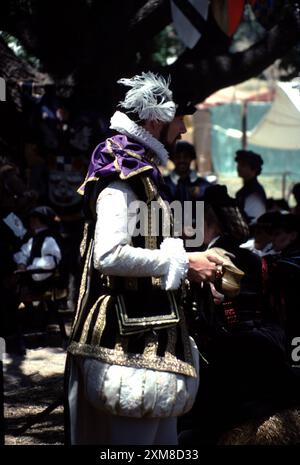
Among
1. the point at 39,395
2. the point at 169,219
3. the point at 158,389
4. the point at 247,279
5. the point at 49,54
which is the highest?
the point at 49,54

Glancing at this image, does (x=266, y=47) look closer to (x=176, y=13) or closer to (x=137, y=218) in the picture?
(x=176, y=13)

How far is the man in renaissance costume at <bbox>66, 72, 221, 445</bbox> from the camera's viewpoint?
125 inches

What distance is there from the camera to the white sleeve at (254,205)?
8.39m

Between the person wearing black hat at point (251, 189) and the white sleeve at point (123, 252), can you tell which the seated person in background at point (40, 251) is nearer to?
the person wearing black hat at point (251, 189)

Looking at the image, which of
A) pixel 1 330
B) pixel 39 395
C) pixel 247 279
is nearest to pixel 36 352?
pixel 1 330

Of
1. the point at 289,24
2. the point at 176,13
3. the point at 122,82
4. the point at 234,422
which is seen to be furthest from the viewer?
the point at 289,24

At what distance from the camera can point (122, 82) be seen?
11.5 feet

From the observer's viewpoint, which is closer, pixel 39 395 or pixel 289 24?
→ pixel 39 395

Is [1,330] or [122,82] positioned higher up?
[122,82]

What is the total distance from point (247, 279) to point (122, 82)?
1.68m

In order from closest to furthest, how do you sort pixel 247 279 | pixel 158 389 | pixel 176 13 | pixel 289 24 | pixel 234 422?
1. pixel 158 389
2. pixel 234 422
3. pixel 247 279
4. pixel 176 13
5. pixel 289 24

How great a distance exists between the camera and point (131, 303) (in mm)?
3262

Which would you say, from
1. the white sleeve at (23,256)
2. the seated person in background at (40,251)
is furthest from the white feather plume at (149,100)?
the white sleeve at (23,256)

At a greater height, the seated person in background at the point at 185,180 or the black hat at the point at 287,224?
the seated person in background at the point at 185,180
